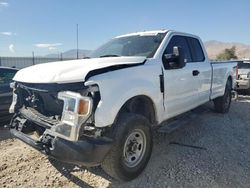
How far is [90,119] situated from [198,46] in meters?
3.82

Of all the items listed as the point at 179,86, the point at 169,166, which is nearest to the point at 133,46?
the point at 179,86

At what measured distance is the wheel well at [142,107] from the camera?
3855 millimetres

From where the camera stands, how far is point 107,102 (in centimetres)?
321

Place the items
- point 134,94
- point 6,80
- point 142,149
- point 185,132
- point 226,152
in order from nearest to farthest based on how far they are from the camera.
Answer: point 134,94
point 142,149
point 226,152
point 185,132
point 6,80

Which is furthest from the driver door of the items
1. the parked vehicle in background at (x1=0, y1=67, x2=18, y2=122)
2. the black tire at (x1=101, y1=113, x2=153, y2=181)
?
the parked vehicle in background at (x1=0, y1=67, x2=18, y2=122)

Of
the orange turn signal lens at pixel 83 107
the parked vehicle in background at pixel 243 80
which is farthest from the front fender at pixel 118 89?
the parked vehicle in background at pixel 243 80

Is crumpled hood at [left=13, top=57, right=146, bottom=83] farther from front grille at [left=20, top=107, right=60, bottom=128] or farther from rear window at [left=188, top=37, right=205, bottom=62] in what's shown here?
rear window at [left=188, top=37, right=205, bottom=62]

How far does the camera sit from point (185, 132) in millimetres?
5980

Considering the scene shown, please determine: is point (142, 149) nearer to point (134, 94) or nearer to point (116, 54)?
point (134, 94)

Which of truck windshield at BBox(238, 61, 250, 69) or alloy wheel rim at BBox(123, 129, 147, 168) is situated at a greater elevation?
truck windshield at BBox(238, 61, 250, 69)

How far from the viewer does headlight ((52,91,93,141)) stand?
302cm

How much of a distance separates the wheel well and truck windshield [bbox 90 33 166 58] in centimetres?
74

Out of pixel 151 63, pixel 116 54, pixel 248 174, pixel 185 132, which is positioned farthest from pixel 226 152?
pixel 116 54

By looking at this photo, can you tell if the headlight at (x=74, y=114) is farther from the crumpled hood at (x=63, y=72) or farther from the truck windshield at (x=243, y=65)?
the truck windshield at (x=243, y=65)
